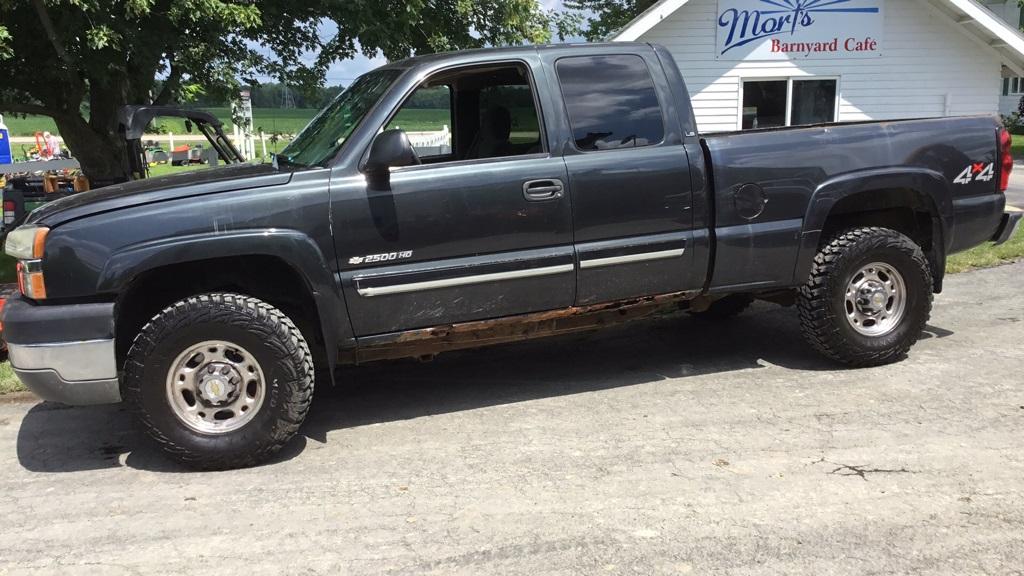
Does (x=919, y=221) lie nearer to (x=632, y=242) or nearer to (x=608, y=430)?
(x=632, y=242)

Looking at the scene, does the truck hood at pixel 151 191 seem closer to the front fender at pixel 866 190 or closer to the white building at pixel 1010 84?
the front fender at pixel 866 190

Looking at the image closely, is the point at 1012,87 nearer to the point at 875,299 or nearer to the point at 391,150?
the point at 875,299

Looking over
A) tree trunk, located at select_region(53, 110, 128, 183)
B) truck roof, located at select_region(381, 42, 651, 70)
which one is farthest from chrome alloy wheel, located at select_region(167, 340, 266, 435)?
tree trunk, located at select_region(53, 110, 128, 183)

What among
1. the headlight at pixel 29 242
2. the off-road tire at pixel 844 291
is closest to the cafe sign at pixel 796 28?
Result: the off-road tire at pixel 844 291

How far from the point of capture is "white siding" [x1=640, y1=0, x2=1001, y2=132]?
15.1 m

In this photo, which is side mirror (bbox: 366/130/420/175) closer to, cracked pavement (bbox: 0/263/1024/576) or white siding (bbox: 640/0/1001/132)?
cracked pavement (bbox: 0/263/1024/576)

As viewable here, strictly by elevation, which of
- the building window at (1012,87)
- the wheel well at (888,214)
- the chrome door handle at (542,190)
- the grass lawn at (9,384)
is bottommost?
the grass lawn at (9,384)

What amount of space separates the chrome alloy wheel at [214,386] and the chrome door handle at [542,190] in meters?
1.68

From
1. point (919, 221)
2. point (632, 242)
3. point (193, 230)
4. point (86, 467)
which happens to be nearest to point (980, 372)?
point (919, 221)

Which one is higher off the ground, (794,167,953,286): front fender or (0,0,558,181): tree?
(0,0,558,181): tree

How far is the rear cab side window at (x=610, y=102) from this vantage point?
4.73 meters

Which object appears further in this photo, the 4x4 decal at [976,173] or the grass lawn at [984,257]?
the grass lawn at [984,257]

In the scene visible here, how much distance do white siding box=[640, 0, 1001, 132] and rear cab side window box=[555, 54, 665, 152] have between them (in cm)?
1070

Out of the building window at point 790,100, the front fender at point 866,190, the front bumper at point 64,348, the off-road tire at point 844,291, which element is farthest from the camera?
the building window at point 790,100
